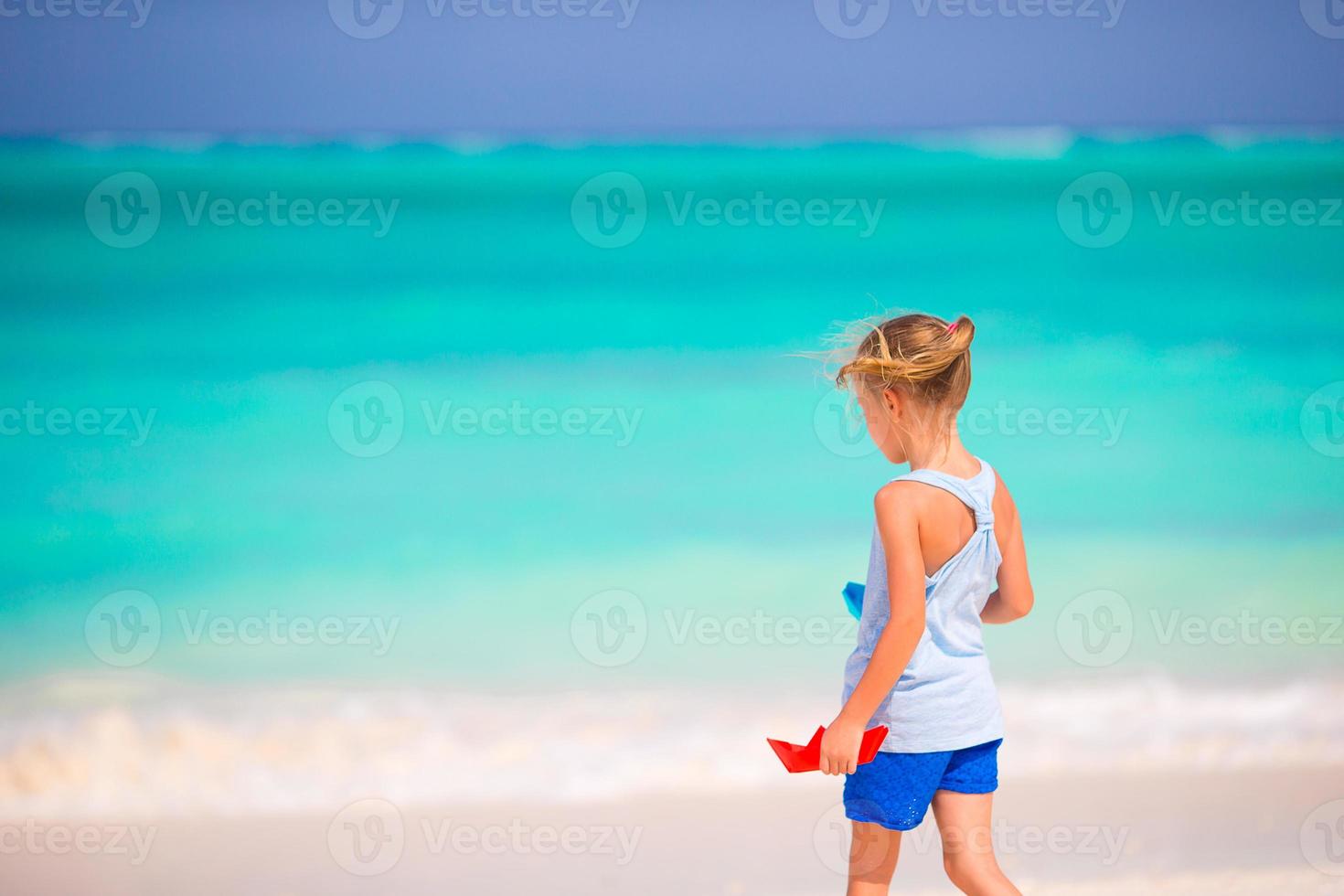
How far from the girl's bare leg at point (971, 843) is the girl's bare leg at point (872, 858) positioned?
7cm

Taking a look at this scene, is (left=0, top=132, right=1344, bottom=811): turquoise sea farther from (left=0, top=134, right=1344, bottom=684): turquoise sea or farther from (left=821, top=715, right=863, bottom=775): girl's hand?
(left=821, top=715, right=863, bottom=775): girl's hand

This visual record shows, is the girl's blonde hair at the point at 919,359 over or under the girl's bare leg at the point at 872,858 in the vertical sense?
over

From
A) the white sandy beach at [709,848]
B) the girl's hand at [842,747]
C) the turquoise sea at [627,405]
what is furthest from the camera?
the turquoise sea at [627,405]

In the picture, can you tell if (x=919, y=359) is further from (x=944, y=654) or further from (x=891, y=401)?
(x=944, y=654)

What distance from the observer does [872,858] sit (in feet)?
5.35

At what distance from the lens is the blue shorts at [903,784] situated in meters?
1.60

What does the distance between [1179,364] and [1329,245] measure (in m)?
0.44

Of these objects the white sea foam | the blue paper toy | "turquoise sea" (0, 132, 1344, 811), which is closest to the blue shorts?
the blue paper toy

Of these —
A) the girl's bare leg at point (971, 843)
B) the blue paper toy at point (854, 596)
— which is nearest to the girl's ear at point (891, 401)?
the blue paper toy at point (854, 596)

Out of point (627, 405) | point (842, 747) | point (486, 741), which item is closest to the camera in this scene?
point (842, 747)

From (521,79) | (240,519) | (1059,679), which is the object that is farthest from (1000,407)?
(240,519)

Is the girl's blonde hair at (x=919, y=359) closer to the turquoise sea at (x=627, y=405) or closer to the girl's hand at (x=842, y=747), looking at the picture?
the girl's hand at (x=842, y=747)

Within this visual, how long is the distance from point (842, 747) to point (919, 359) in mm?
487

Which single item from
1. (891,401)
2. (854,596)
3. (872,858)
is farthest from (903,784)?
(891,401)
